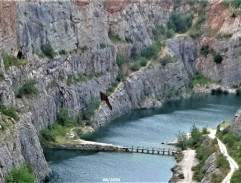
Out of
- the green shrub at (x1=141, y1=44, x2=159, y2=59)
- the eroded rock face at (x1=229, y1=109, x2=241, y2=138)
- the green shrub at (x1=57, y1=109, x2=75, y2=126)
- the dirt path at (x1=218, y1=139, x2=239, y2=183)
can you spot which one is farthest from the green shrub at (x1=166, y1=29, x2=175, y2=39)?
the dirt path at (x1=218, y1=139, x2=239, y2=183)

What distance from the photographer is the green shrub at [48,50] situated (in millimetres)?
113675

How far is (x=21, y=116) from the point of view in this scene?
84.5 meters

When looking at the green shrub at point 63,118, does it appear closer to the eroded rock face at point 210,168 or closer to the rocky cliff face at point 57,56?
the rocky cliff face at point 57,56

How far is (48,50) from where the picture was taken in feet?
374

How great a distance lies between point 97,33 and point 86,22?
4.48m

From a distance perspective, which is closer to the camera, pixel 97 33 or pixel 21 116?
pixel 21 116

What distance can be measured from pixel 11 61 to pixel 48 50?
53.8ft

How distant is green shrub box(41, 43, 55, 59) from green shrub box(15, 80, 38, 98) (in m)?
13.5

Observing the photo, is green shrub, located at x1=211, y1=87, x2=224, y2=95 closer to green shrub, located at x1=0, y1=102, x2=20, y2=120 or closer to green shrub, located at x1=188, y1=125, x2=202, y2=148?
green shrub, located at x1=188, y1=125, x2=202, y2=148

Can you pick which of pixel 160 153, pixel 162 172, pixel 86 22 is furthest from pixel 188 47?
pixel 162 172

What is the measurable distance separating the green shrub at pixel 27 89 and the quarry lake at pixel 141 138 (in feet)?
30.3

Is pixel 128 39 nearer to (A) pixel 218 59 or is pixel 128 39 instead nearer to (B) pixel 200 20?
(A) pixel 218 59

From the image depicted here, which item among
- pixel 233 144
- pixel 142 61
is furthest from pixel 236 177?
pixel 142 61

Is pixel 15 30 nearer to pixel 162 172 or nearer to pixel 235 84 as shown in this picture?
pixel 162 172
